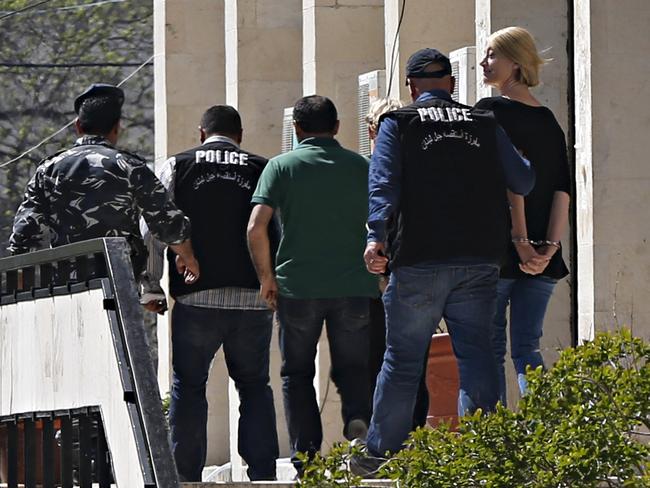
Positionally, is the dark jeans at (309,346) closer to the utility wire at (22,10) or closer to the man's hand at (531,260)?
the man's hand at (531,260)

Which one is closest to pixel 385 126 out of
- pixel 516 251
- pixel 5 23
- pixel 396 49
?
pixel 516 251

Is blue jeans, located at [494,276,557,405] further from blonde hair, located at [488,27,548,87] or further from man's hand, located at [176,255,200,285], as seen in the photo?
man's hand, located at [176,255,200,285]

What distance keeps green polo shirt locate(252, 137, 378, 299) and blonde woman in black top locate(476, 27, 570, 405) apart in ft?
2.61

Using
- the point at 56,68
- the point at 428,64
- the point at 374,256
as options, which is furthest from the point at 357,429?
the point at 56,68

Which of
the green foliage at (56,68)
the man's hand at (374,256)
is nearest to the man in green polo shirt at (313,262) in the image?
the man's hand at (374,256)

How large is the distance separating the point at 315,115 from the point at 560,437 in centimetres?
287

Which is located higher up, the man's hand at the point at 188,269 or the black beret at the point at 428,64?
the black beret at the point at 428,64

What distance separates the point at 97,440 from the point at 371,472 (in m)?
1.31

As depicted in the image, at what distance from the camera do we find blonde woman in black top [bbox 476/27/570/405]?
9.80 meters

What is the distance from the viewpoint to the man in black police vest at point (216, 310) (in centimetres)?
1044

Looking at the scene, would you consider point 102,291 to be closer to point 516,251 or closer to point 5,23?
point 516,251

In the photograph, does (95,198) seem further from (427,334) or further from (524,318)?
(524,318)

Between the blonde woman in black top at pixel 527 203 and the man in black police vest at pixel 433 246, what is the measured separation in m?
0.35

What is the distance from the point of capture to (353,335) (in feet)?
34.0
